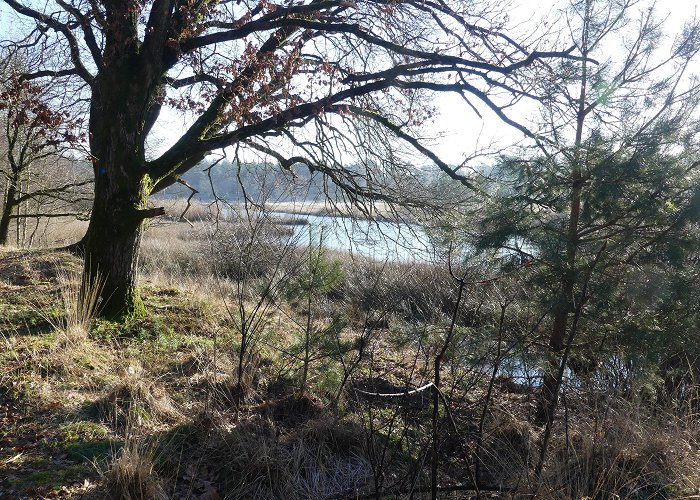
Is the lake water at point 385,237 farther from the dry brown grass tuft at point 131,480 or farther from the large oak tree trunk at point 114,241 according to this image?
the dry brown grass tuft at point 131,480

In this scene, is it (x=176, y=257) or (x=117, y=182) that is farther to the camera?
(x=176, y=257)

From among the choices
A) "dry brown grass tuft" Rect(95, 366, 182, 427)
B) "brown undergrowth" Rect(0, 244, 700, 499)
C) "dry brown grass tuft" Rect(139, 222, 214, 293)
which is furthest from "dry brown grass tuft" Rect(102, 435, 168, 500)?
"dry brown grass tuft" Rect(139, 222, 214, 293)

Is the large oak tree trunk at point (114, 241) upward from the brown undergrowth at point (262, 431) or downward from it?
upward

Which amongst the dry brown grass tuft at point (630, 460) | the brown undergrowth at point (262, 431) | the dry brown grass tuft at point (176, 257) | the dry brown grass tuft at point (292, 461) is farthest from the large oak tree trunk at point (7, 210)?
the dry brown grass tuft at point (630, 460)

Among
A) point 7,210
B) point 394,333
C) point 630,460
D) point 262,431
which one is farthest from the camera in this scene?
point 7,210

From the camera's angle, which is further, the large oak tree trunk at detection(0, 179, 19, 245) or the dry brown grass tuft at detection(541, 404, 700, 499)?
the large oak tree trunk at detection(0, 179, 19, 245)

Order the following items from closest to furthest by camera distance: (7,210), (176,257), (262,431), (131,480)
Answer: (131,480) → (262,431) → (7,210) → (176,257)

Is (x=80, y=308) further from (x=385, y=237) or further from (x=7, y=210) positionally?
(x=7, y=210)

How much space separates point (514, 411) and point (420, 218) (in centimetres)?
268

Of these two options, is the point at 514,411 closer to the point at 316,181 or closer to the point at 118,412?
the point at 118,412

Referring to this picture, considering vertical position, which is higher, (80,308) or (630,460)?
(80,308)

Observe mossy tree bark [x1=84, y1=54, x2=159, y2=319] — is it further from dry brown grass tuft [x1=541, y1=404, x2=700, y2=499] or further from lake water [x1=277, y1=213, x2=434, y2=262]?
dry brown grass tuft [x1=541, y1=404, x2=700, y2=499]

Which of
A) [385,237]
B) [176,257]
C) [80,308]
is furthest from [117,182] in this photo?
[176,257]

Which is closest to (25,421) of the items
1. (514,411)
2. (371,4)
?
(514,411)
